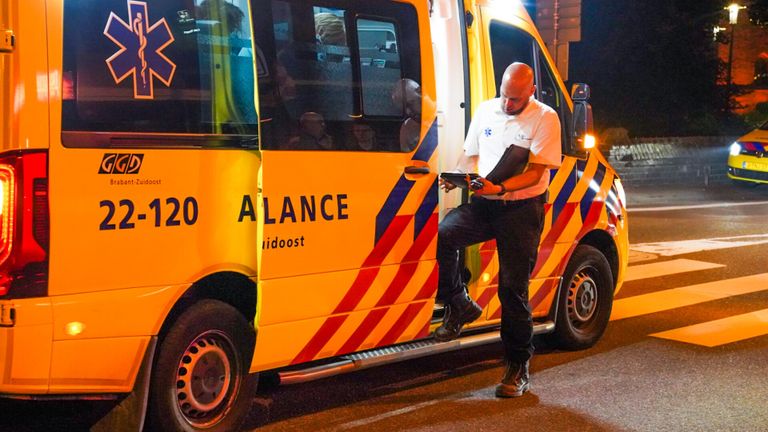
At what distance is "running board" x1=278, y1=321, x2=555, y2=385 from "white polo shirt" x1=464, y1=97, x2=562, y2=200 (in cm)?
90

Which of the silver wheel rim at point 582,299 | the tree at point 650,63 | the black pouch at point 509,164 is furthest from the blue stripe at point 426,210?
the tree at point 650,63

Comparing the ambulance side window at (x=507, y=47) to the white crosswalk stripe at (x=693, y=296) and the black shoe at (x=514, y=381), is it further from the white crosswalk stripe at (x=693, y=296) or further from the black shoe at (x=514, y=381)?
the white crosswalk stripe at (x=693, y=296)

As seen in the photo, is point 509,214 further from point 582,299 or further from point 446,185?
point 582,299

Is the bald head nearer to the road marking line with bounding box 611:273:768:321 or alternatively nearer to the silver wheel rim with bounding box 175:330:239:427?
the silver wheel rim with bounding box 175:330:239:427

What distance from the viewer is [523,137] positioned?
19.0 feet

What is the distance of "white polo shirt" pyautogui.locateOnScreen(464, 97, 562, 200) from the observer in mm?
5770

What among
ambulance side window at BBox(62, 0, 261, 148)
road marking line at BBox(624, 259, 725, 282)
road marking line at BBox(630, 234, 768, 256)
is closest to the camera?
ambulance side window at BBox(62, 0, 261, 148)

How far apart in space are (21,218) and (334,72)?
186 cm

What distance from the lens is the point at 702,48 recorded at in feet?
96.8

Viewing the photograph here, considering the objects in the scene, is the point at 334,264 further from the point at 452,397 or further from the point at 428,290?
the point at 452,397

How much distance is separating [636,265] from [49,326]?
26.2 feet

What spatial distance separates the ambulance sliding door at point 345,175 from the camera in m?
4.88

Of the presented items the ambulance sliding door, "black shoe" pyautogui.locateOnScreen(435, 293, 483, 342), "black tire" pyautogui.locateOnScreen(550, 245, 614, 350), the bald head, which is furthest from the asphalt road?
the bald head

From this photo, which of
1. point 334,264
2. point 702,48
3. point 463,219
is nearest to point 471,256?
point 463,219
